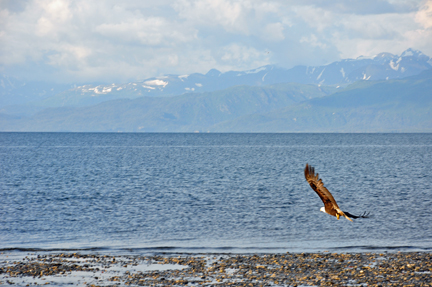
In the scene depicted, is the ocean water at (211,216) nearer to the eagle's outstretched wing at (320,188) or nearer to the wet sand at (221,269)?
the wet sand at (221,269)

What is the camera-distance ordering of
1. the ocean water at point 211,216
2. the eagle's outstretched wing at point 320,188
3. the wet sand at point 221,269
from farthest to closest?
the ocean water at point 211,216 < the wet sand at point 221,269 < the eagle's outstretched wing at point 320,188

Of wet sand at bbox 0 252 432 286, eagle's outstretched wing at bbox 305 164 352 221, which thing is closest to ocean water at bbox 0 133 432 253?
wet sand at bbox 0 252 432 286

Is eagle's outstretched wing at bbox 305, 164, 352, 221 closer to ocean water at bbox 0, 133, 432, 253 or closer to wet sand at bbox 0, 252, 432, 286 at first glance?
wet sand at bbox 0, 252, 432, 286

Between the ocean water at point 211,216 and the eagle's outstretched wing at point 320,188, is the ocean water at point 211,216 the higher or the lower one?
the lower one

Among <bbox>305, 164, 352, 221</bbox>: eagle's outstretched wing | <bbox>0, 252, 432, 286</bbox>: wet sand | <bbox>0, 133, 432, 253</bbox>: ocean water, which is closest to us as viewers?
<bbox>305, 164, 352, 221</bbox>: eagle's outstretched wing

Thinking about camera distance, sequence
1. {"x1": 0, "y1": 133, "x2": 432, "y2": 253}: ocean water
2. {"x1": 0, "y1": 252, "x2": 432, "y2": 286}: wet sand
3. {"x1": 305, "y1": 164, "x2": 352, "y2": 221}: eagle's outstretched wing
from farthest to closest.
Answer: {"x1": 0, "y1": 133, "x2": 432, "y2": 253}: ocean water → {"x1": 0, "y1": 252, "x2": 432, "y2": 286}: wet sand → {"x1": 305, "y1": 164, "x2": 352, "y2": 221}: eagle's outstretched wing

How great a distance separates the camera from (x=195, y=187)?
59.1 meters

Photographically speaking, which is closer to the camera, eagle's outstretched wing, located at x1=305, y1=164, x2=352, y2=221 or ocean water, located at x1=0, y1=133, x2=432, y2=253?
eagle's outstretched wing, located at x1=305, y1=164, x2=352, y2=221

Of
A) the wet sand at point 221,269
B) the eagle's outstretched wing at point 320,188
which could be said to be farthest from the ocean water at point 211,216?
the eagle's outstretched wing at point 320,188

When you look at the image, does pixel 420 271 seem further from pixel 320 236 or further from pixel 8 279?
pixel 8 279

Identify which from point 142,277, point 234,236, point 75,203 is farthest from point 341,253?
point 75,203

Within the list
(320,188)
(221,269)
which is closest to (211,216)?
(221,269)

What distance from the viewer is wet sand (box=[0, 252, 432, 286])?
68.9 feet

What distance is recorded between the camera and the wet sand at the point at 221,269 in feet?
68.9
